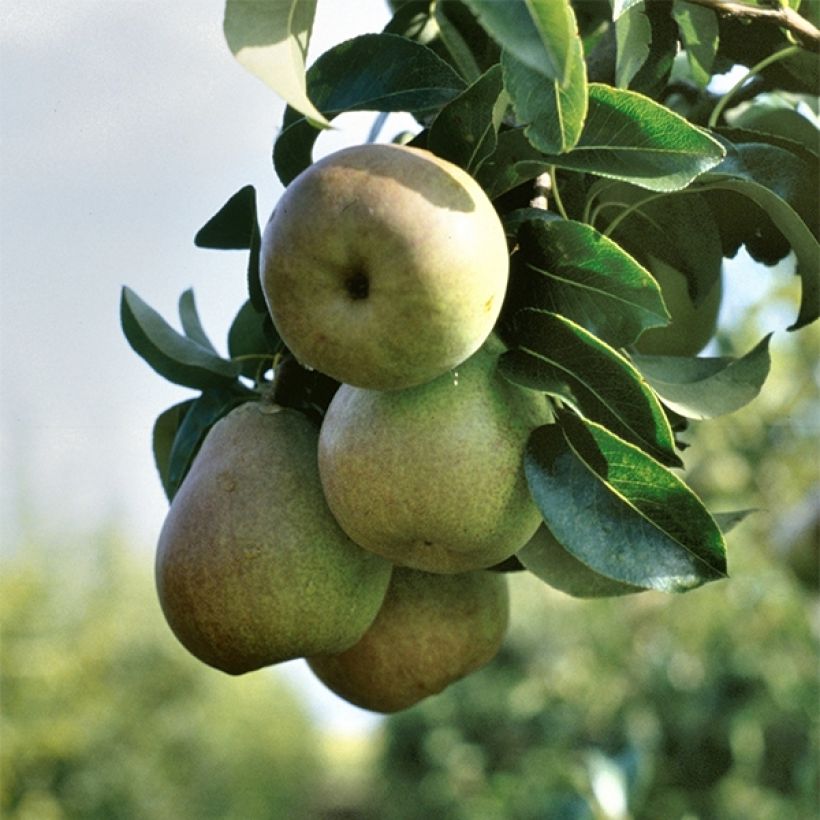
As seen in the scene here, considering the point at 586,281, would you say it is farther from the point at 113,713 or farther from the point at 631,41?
the point at 113,713

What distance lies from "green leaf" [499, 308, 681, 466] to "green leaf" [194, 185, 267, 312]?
0.23 m

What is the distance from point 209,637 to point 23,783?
739 cm

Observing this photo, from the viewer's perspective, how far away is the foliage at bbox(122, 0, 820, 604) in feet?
2.23

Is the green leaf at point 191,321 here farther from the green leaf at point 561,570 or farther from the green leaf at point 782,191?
the green leaf at point 782,191

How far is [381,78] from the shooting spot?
0.80 m

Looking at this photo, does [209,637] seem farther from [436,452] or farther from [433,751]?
[433,751]

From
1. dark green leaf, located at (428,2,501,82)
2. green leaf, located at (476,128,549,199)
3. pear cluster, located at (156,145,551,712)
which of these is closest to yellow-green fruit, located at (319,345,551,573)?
pear cluster, located at (156,145,551,712)

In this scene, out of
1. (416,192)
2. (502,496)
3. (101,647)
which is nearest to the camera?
(416,192)

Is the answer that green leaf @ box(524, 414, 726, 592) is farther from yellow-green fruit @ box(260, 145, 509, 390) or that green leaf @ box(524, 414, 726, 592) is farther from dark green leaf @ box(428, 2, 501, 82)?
dark green leaf @ box(428, 2, 501, 82)

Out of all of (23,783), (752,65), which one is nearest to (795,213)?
(752,65)

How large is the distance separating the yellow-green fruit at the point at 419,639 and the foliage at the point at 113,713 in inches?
269

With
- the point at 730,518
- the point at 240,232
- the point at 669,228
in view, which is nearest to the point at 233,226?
the point at 240,232

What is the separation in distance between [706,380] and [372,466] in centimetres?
27

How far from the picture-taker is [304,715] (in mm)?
15648
